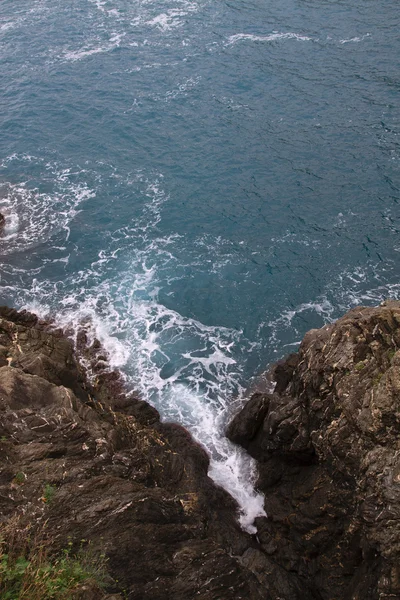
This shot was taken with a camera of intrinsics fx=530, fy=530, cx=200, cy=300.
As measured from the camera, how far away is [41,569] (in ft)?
47.5

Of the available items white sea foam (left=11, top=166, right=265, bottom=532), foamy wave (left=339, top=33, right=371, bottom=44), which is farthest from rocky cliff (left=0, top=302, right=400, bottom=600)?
foamy wave (left=339, top=33, right=371, bottom=44)

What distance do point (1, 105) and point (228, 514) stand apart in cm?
5273

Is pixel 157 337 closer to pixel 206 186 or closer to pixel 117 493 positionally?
pixel 206 186

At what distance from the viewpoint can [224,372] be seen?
35844 mm

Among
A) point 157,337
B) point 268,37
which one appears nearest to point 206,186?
point 157,337

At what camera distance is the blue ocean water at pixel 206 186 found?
37.9 m

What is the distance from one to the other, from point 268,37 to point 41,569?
6597 cm

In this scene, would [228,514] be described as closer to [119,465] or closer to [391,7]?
[119,465]

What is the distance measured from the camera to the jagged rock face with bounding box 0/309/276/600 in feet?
60.8

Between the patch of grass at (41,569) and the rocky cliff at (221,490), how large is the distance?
39 cm

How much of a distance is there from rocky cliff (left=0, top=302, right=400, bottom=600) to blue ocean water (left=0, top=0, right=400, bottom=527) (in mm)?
2756

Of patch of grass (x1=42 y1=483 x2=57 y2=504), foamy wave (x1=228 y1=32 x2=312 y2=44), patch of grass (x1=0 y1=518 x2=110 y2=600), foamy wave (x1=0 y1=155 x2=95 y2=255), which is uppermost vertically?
foamy wave (x1=228 y1=32 x2=312 y2=44)

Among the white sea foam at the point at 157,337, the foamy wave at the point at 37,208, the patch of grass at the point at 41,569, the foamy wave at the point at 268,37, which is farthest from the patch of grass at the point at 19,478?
the foamy wave at the point at 268,37

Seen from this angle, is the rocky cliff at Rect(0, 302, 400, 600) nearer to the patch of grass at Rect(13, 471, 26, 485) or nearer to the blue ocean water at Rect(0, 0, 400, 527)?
the patch of grass at Rect(13, 471, 26, 485)
